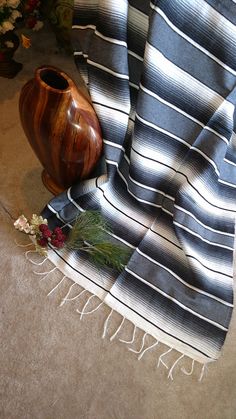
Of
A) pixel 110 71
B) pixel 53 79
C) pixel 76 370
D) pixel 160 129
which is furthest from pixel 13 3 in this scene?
pixel 76 370

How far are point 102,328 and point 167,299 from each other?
0.19 metres

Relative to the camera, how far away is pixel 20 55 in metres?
1.68

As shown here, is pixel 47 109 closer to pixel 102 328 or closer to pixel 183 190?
pixel 183 190

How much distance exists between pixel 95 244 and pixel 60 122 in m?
0.36

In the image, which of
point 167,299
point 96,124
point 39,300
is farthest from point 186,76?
point 39,300

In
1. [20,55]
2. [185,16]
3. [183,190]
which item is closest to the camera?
[185,16]

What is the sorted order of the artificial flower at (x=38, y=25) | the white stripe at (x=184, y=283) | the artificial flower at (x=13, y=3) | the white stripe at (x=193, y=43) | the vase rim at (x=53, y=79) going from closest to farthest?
the white stripe at (x=193, y=43) → the vase rim at (x=53, y=79) → the white stripe at (x=184, y=283) → the artificial flower at (x=13, y=3) → the artificial flower at (x=38, y=25)

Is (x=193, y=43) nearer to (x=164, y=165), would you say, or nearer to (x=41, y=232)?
(x=164, y=165)

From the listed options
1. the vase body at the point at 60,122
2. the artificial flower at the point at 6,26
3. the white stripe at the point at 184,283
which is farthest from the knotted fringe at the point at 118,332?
the artificial flower at the point at 6,26

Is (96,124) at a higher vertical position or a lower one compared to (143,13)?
lower

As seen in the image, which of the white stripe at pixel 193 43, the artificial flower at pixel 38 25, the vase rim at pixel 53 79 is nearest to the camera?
the white stripe at pixel 193 43

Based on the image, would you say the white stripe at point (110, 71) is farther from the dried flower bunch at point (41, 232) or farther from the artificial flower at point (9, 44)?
the artificial flower at point (9, 44)

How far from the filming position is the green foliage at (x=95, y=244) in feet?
3.74

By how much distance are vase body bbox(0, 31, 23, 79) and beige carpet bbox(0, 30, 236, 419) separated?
0.79m
